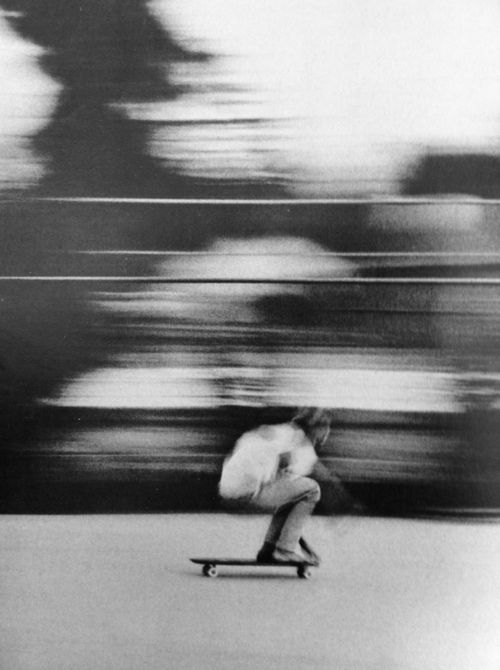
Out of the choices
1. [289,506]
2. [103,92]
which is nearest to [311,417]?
[289,506]

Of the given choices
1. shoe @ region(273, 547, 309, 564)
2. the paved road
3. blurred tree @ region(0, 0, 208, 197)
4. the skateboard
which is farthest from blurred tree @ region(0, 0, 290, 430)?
shoe @ region(273, 547, 309, 564)

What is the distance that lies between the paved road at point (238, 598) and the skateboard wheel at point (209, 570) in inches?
1.2

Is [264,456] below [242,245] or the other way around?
below

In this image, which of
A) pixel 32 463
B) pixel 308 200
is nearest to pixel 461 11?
pixel 308 200

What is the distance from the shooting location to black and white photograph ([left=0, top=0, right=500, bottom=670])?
2578mm

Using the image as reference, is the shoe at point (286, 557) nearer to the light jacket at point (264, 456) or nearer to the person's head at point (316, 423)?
the light jacket at point (264, 456)

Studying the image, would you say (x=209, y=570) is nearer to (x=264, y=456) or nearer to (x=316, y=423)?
(x=264, y=456)

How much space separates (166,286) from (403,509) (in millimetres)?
1148

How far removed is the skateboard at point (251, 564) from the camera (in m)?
2.60

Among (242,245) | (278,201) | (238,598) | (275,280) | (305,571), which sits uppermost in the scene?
(278,201)

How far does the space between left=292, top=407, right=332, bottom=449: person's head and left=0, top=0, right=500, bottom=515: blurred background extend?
4cm

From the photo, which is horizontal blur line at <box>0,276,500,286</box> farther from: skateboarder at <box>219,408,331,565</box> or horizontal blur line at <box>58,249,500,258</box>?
skateboarder at <box>219,408,331,565</box>

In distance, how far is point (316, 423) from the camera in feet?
8.50

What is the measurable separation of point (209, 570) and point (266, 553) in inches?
8.3
